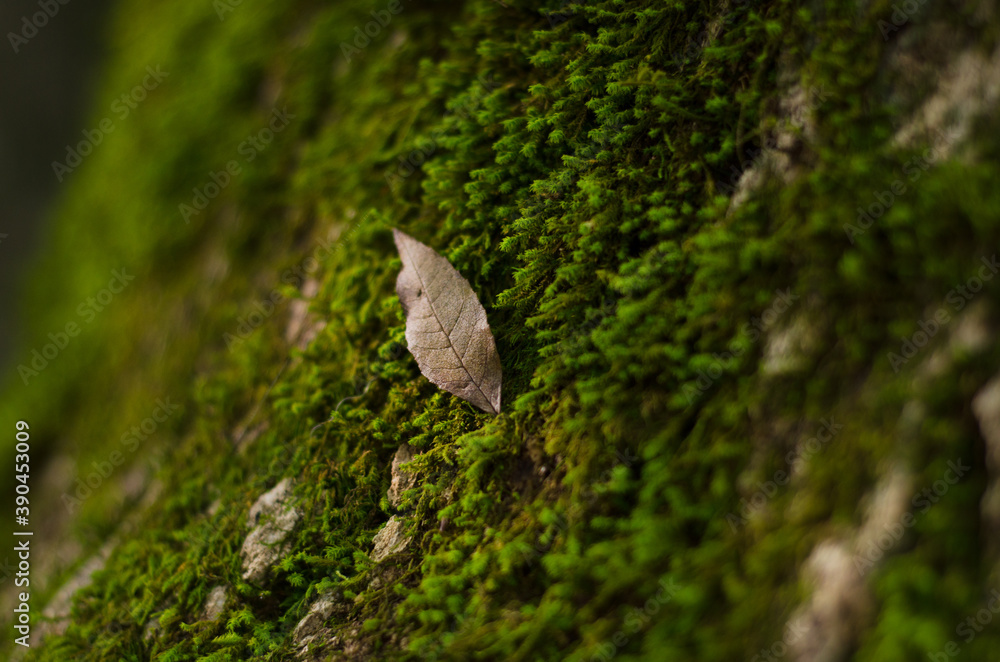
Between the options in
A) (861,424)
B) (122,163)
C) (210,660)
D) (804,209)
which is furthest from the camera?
(122,163)

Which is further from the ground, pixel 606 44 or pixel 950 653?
pixel 606 44

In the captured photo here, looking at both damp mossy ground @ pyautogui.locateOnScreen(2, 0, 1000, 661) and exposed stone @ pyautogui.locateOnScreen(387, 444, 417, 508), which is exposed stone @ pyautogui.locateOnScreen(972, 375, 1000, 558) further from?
exposed stone @ pyautogui.locateOnScreen(387, 444, 417, 508)

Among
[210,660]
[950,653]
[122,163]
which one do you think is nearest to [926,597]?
[950,653]

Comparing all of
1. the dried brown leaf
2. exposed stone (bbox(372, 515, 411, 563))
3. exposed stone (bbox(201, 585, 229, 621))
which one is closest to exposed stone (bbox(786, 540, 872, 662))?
the dried brown leaf

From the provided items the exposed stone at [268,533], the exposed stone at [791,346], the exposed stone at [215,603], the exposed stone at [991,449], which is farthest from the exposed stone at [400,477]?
the exposed stone at [991,449]

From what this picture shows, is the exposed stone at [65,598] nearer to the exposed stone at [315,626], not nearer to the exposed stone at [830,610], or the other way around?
the exposed stone at [315,626]

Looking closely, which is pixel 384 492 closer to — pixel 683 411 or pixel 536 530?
pixel 536 530
